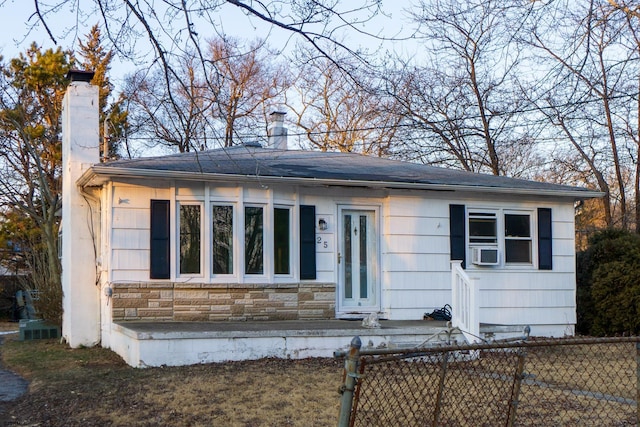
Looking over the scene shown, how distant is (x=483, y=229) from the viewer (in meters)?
13.2

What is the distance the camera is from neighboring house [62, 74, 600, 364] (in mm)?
11133

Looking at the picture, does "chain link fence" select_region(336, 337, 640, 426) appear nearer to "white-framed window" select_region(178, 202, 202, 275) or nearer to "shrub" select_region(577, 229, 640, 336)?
"shrub" select_region(577, 229, 640, 336)

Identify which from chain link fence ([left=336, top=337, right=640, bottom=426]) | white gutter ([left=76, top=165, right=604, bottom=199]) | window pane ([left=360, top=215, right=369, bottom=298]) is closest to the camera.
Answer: chain link fence ([left=336, top=337, right=640, bottom=426])

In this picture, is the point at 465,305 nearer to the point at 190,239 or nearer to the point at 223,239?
the point at 223,239

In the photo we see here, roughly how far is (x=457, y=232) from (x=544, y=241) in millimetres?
1827

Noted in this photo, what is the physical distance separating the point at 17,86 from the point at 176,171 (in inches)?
567

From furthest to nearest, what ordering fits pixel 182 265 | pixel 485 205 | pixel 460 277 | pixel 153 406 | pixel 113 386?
1. pixel 485 205
2. pixel 182 265
3. pixel 460 277
4. pixel 113 386
5. pixel 153 406

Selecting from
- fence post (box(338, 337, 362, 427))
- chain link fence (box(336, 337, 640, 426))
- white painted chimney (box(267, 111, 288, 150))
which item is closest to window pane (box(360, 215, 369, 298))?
white painted chimney (box(267, 111, 288, 150))

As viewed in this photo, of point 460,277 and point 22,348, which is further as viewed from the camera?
point 22,348

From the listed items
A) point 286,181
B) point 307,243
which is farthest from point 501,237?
point 286,181

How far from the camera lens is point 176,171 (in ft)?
35.8

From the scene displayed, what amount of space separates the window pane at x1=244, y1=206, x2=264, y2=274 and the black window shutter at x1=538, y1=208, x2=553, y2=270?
5303mm

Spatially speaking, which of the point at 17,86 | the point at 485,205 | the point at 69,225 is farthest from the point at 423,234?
the point at 17,86

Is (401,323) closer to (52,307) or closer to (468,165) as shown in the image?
(52,307)
